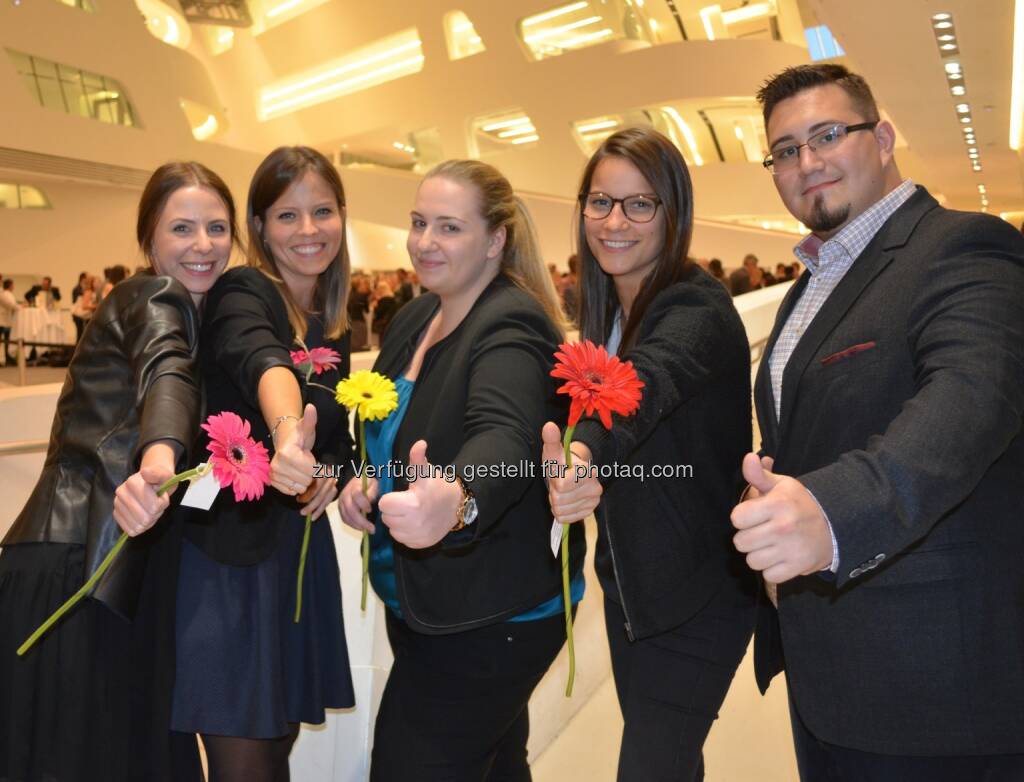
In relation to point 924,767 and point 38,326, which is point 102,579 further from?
point 38,326

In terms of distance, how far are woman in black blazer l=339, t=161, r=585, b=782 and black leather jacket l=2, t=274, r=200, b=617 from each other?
425mm

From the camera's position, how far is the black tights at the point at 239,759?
186 cm

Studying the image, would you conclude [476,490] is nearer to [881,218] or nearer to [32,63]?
[881,218]

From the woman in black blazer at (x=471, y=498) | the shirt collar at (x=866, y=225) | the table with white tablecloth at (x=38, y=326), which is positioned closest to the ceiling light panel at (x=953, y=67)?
the shirt collar at (x=866, y=225)

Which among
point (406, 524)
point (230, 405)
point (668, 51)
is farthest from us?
point (668, 51)

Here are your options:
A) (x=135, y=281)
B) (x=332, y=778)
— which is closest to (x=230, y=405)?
(x=135, y=281)

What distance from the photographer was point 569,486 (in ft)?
4.57

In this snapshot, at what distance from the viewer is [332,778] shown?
249 centimetres

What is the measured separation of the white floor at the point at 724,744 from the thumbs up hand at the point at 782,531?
2.25m

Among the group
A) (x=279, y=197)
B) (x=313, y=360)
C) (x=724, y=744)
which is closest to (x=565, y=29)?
(x=724, y=744)

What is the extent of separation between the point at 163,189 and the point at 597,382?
1.33 m

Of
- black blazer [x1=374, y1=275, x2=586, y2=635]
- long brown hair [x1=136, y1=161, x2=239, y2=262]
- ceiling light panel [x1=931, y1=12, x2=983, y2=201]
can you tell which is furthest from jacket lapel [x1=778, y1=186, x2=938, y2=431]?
ceiling light panel [x1=931, y1=12, x2=983, y2=201]

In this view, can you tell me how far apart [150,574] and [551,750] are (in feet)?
6.49

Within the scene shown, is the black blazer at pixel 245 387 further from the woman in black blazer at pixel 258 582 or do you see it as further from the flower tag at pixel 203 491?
the flower tag at pixel 203 491
